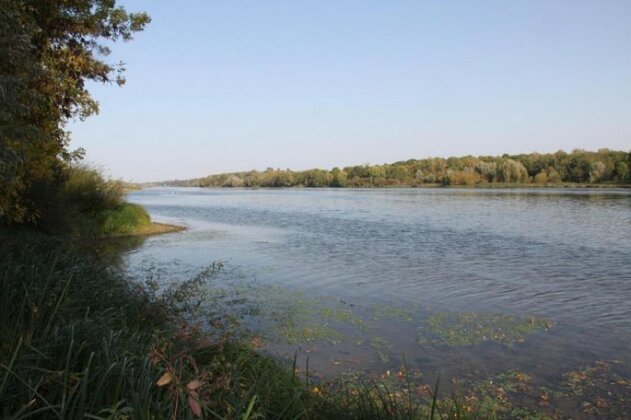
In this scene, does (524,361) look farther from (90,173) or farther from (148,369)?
(90,173)

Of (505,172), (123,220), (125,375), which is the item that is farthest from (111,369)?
(505,172)

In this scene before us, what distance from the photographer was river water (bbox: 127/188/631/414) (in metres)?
8.86

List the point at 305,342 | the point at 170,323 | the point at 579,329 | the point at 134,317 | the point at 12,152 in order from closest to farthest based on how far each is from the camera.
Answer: the point at 12,152 → the point at 134,317 → the point at 170,323 → the point at 305,342 → the point at 579,329

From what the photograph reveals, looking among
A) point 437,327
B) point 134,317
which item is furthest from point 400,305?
point 134,317

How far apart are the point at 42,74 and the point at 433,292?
10973mm

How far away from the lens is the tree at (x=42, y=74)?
7047mm

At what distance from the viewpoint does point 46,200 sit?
17844 mm

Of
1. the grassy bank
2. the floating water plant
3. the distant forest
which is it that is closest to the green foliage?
the grassy bank

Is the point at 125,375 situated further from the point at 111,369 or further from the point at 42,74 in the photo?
the point at 42,74

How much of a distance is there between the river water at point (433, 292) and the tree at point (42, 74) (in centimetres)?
550

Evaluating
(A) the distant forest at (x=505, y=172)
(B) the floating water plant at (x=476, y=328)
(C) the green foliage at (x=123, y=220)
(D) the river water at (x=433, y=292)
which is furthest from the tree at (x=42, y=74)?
(A) the distant forest at (x=505, y=172)

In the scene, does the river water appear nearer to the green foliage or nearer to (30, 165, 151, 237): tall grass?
the green foliage

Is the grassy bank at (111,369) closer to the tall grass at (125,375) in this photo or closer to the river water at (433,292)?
the tall grass at (125,375)

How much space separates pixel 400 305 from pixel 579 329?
406 cm
